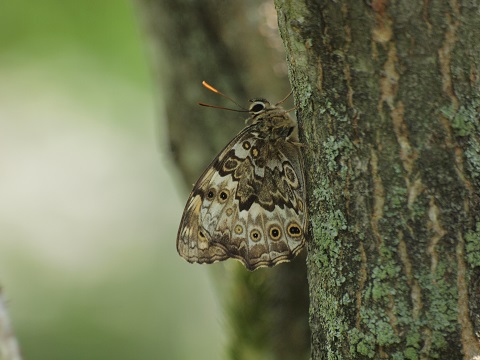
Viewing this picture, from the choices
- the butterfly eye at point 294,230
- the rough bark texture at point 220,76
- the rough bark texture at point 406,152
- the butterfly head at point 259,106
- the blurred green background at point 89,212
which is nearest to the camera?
the rough bark texture at point 406,152

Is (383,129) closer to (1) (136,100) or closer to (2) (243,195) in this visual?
(2) (243,195)

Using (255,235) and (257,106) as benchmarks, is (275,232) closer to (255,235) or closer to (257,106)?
(255,235)

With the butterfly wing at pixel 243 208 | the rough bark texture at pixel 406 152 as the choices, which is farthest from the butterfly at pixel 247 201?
the rough bark texture at pixel 406 152

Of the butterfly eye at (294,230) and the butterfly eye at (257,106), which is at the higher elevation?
the butterfly eye at (257,106)

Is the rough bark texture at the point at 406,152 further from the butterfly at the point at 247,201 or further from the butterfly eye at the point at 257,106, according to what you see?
the butterfly eye at the point at 257,106

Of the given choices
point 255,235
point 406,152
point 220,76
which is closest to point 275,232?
point 255,235

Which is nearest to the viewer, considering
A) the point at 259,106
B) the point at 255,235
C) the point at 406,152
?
the point at 406,152
